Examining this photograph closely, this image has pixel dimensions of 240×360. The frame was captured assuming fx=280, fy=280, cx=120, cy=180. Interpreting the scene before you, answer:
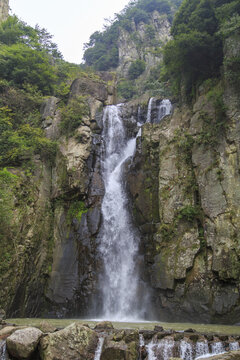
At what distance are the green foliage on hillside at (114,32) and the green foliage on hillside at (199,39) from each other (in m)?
29.6

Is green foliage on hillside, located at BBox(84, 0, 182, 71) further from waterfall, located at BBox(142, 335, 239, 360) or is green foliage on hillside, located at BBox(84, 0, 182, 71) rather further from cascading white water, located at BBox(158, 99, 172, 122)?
waterfall, located at BBox(142, 335, 239, 360)

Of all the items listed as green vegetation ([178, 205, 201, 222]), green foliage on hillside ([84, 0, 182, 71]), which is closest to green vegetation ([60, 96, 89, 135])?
green vegetation ([178, 205, 201, 222])

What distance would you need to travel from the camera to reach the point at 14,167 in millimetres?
16953

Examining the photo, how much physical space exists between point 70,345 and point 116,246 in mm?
8638

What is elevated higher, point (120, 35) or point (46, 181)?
point (120, 35)

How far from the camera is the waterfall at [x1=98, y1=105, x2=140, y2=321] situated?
45.5 feet

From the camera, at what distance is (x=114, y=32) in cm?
5056

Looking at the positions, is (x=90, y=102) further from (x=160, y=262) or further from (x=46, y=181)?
(x=160, y=262)

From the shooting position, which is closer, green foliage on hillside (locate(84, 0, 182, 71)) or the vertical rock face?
the vertical rock face

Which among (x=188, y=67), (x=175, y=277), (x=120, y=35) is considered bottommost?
(x=175, y=277)

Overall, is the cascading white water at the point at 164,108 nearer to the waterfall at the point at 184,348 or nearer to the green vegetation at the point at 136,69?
the waterfall at the point at 184,348

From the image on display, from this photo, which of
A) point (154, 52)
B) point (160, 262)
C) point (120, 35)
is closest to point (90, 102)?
point (160, 262)

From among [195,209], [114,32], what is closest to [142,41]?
[114,32]

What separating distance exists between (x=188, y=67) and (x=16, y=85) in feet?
44.1
